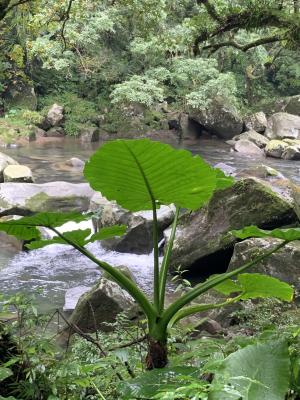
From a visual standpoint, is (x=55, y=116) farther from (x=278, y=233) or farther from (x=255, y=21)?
(x=278, y=233)

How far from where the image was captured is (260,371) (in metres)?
1.16

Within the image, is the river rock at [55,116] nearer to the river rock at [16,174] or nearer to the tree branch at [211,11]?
the river rock at [16,174]

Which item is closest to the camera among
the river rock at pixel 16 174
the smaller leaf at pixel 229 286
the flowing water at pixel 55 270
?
the smaller leaf at pixel 229 286

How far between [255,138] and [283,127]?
1619mm

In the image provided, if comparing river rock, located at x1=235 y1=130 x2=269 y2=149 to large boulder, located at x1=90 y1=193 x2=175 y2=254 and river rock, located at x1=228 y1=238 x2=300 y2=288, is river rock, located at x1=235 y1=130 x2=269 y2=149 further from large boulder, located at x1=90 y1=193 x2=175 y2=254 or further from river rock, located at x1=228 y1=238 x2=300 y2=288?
river rock, located at x1=228 y1=238 x2=300 y2=288

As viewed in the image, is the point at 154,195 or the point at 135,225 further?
the point at 135,225

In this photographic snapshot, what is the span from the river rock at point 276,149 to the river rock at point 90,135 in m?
7.35

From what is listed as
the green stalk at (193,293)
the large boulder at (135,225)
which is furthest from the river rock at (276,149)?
the green stalk at (193,293)

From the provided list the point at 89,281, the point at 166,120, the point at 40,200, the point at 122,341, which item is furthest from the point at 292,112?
the point at 122,341

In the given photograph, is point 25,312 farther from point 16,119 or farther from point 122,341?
point 16,119

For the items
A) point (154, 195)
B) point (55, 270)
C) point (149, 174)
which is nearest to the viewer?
point (149, 174)

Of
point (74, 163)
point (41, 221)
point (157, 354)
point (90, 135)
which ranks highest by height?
point (41, 221)

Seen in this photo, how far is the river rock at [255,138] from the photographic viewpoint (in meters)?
19.7

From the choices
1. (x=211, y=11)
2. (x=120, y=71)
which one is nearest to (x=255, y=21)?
(x=211, y=11)
